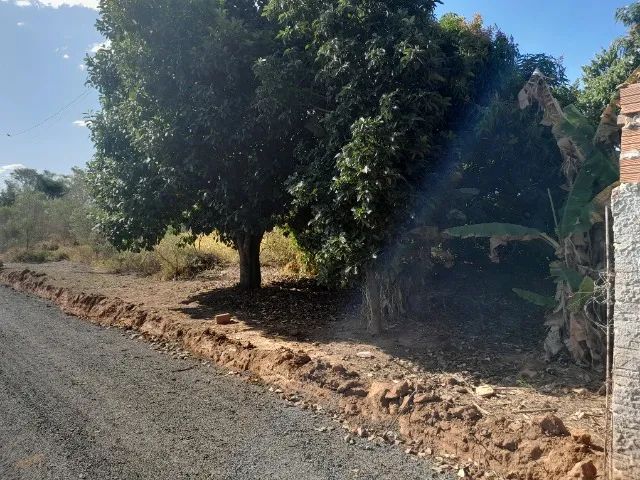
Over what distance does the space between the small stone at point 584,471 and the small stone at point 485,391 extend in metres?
1.61

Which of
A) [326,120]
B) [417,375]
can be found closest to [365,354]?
[417,375]

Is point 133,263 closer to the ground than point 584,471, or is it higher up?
higher up

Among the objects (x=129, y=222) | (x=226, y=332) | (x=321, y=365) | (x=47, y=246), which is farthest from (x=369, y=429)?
(x=47, y=246)

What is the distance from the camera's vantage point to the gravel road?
3.90 m

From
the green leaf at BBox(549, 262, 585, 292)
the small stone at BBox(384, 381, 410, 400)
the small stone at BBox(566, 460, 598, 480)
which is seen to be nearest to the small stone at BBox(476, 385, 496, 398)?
the small stone at BBox(384, 381, 410, 400)

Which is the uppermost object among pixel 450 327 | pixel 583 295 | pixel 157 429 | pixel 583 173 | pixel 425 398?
pixel 583 173

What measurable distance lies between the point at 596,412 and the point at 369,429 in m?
2.05

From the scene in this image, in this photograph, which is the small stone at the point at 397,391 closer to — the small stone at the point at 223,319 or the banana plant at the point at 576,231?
the banana plant at the point at 576,231

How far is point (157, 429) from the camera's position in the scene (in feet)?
15.1

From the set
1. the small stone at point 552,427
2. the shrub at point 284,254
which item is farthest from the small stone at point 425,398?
the shrub at point 284,254

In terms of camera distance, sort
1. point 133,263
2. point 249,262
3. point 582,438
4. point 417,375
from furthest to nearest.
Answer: point 133,263 → point 249,262 → point 417,375 → point 582,438

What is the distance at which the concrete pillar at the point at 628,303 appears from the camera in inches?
133

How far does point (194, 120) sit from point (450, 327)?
5.10 m

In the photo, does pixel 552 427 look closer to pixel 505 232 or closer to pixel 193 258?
pixel 505 232
